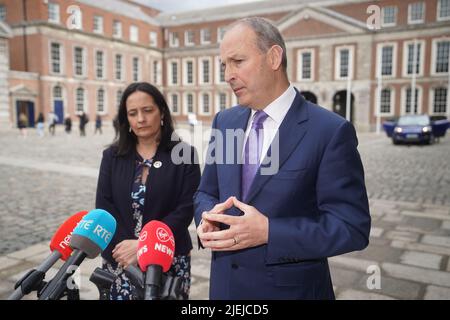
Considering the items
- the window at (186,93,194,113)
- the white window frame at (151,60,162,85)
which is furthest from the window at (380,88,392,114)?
the white window frame at (151,60,162,85)

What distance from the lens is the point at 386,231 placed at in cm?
579

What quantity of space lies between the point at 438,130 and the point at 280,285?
921 inches

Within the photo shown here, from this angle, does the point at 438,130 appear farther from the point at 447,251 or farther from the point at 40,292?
the point at 40,292

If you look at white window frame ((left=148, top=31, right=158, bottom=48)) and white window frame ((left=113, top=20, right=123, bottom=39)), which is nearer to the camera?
white window frame ((left=113, top=20, right=123, bottom=39))

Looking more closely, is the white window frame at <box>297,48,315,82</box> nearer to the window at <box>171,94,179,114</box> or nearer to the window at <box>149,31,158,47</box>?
the window at <box>171,94,179,114</box>

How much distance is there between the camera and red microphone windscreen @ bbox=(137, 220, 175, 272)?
1477 millimetres

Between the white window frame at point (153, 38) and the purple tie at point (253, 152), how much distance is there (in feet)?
158

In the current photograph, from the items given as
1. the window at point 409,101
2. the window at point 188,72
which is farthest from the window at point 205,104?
the window at point 409,101

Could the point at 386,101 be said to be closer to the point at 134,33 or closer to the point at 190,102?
the point at 190,102

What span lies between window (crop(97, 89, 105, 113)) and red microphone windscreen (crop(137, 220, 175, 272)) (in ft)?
135

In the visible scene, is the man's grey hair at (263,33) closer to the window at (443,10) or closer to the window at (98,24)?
the window at (443,10)

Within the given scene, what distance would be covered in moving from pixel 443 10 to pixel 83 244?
3919 centimetres

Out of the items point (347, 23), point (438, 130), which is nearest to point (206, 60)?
point (347, 23)

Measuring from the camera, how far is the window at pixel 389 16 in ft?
113
